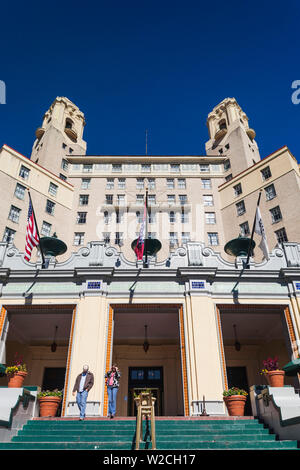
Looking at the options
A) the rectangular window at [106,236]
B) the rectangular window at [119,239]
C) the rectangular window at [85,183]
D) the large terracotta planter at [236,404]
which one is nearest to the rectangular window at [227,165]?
the rectangular window at [119,239]

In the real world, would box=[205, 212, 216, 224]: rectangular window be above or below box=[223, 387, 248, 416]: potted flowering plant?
above

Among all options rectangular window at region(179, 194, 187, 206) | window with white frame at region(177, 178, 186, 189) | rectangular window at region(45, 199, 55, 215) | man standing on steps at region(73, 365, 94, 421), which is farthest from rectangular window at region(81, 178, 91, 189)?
man standing on steps at region(73, 365, 94, 421)

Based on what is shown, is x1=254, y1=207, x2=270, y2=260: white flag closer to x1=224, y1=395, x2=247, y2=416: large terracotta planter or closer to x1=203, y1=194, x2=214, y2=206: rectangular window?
x1=224, y1=395, x2=247, y2=416: large terracotta planter

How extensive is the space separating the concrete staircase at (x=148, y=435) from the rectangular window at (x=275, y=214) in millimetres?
25867

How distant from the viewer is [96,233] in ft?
131

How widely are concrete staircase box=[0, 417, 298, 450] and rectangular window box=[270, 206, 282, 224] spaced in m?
25.9

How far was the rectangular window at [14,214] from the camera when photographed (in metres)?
34.6

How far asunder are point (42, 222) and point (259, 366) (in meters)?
26.8

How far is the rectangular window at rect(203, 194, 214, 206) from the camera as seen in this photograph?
142 feet

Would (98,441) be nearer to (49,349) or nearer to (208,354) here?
(208,354)

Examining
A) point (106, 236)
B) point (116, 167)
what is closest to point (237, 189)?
point (116, 167)

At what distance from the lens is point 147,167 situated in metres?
47.2
